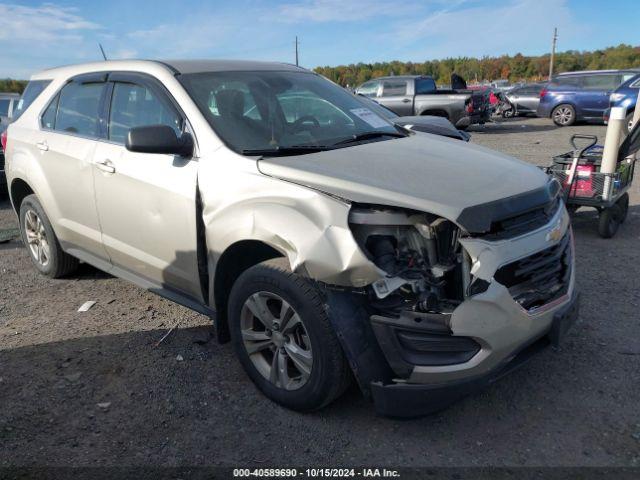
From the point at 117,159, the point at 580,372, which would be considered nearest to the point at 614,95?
the point at 580,372

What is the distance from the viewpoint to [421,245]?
8.50 feet

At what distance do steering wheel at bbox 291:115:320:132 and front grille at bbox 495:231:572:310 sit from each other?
5.45 feet

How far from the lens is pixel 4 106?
1000 centimetres

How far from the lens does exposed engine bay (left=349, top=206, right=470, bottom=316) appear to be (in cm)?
250

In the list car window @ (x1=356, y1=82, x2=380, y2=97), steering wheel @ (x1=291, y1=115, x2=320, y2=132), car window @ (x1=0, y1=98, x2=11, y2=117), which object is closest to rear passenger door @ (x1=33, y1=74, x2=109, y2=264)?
steering wheel @ (x1=291, y1=115, x2=320, y2=132)

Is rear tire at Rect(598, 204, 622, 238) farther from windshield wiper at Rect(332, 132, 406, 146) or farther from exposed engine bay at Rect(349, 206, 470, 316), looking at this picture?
exposed engine bay at Rect(349, 206, 470, 316)

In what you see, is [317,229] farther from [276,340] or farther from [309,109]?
[309,109]

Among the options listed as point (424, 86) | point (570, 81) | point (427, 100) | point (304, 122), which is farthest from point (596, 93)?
point (304, 122)

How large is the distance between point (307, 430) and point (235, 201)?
4.23ft

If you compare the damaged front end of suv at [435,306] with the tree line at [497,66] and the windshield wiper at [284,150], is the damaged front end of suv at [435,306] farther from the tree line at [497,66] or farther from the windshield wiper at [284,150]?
the tree line at [497,66]

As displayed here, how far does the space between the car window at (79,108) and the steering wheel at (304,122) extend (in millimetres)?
1573

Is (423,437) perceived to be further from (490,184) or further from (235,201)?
(235,201)

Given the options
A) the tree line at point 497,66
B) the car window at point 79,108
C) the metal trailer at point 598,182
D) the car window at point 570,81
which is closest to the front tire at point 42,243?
the car window at point 79,108

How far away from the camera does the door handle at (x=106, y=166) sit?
3.73 metres
